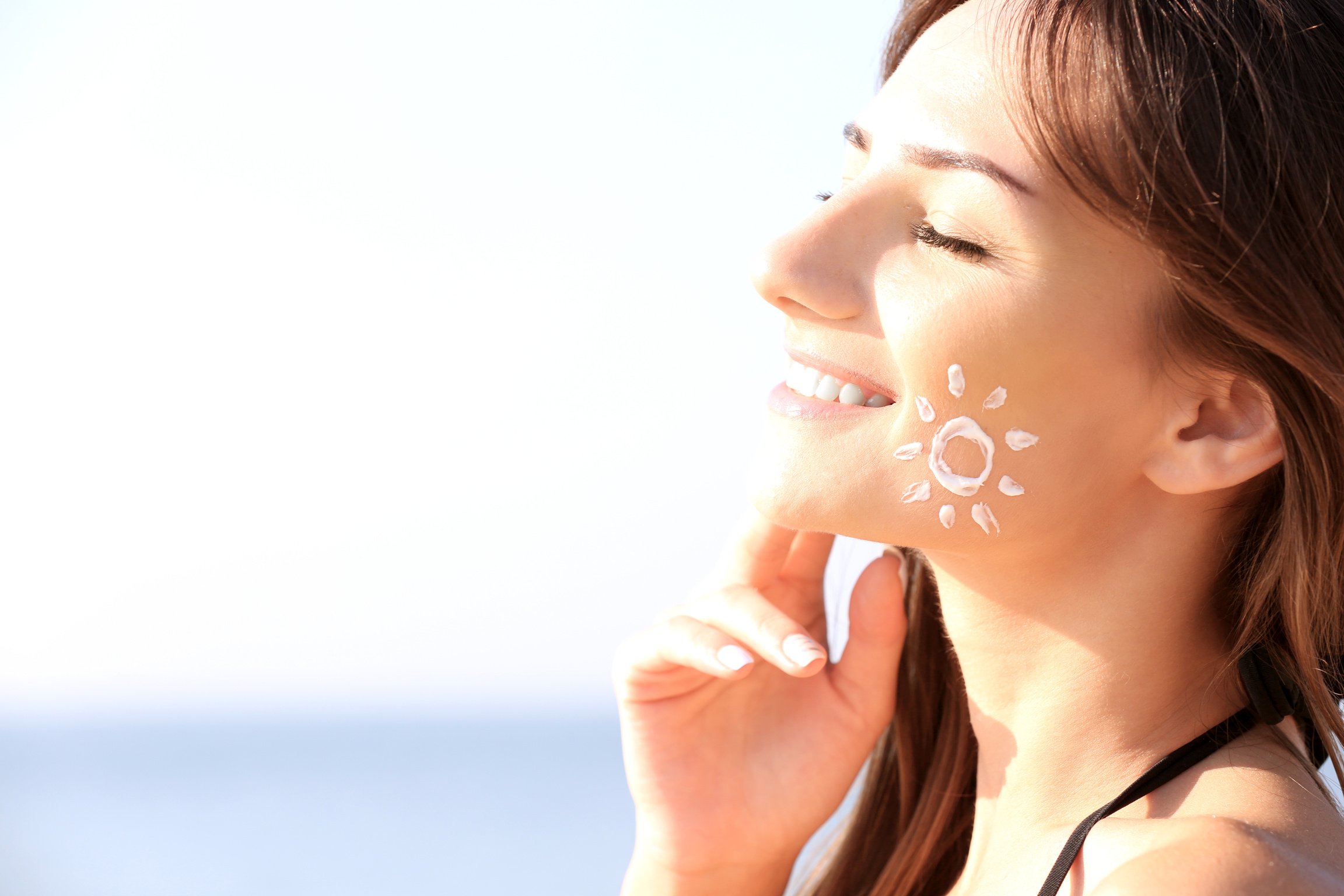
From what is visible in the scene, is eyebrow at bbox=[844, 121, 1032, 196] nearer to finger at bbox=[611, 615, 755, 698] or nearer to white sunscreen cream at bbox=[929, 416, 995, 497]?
white sunscreen cream at bbox=[929, 416, 995, 497]

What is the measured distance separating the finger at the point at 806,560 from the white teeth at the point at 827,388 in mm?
716

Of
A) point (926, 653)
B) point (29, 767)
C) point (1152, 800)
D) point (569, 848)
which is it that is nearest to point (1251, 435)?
point (1152, 800)

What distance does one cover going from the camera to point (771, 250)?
6.66 feet

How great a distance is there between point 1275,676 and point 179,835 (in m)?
12.1

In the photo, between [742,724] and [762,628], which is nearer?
[762,628]

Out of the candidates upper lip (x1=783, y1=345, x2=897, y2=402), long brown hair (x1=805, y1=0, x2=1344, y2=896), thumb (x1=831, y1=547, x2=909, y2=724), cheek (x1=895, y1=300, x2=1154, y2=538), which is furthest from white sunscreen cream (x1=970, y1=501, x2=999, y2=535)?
thumb (x1=831, y1=547, x2=909, y2=724)

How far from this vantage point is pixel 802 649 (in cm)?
222

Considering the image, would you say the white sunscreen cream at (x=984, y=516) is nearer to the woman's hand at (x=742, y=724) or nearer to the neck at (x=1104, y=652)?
the neck at (x=1104, y=652)

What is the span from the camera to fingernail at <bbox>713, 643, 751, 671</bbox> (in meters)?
2.29

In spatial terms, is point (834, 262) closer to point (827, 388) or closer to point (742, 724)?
point (827, 388)

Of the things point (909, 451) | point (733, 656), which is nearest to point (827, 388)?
point (909, 451)

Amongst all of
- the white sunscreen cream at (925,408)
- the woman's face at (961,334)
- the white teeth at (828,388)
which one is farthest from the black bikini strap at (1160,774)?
the white teeth at (828,388)

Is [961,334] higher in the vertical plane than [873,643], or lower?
higher

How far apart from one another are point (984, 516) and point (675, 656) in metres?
0.76
